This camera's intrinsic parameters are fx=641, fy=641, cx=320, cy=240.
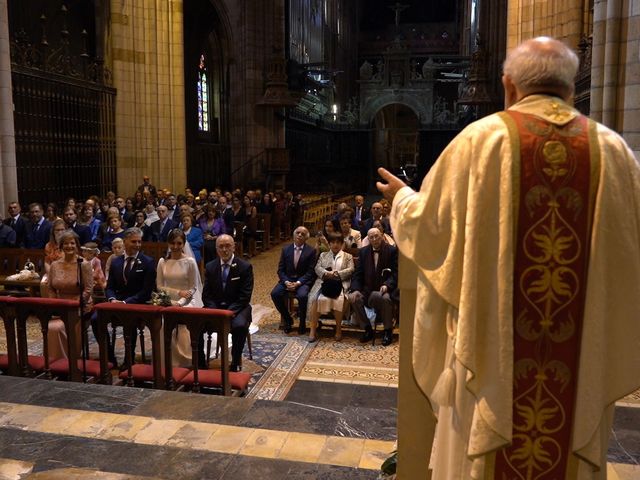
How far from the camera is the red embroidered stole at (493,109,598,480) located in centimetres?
220

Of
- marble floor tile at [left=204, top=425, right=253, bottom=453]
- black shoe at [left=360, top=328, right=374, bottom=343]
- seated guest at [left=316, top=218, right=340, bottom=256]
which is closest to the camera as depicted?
marble floor tile at [left=204, top=425, right=253, bottom=453]

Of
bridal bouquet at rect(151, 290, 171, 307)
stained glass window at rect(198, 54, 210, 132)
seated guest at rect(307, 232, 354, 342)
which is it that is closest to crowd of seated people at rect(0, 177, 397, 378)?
seated guest at rect(307, 232, 354, 342)

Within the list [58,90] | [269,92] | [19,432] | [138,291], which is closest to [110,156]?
[58,90]

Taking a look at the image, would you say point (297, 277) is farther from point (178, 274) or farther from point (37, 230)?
point (37, 230)

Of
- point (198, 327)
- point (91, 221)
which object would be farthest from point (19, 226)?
point (198, 327)

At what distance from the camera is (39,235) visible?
9867 millimetres

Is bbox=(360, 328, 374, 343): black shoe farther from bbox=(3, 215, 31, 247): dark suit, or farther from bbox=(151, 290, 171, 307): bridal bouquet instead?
bbox=(3, 215, 31, 247): dark suit

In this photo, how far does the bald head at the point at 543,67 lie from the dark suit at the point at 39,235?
29.6ft

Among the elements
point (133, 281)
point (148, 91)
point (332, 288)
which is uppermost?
point (148, 91)

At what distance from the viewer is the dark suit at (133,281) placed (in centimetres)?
682

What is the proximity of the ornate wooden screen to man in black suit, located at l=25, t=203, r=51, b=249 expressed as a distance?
3.80 meters

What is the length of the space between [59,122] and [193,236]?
6.39 metres

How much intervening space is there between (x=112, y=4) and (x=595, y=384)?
16.3 m

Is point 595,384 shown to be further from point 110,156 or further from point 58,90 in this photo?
point 110,156
